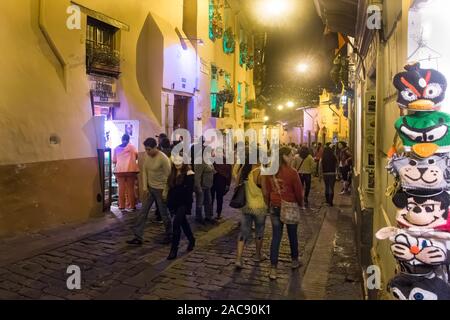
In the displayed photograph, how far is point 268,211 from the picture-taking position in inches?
269

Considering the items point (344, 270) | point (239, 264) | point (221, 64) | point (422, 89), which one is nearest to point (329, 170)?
point (344, 270)

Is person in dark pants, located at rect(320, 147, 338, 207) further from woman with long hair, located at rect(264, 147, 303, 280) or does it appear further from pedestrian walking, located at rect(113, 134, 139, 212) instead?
woman with long hair, located at rect(264, 147, 303, 280)

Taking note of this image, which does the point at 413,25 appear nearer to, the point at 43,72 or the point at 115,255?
the point at 115,255

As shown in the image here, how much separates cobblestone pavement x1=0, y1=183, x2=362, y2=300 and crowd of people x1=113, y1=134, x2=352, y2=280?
0.92 feet

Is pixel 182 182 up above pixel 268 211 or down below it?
above

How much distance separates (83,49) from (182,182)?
4814 millimetres

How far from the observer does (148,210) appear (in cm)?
803

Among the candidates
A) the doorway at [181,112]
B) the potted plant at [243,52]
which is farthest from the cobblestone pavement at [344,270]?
the potted plant at [243,52]

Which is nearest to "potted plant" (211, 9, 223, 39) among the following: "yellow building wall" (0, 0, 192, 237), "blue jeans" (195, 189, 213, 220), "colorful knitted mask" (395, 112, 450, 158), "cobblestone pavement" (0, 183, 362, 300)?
"yellow building wall" (0, 0, 192, 237)

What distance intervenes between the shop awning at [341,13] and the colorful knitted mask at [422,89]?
593 centimetres

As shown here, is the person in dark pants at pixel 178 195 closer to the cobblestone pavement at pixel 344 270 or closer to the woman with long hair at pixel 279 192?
the woman with long hair at pixel 279 192

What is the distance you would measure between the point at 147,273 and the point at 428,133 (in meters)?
4.85

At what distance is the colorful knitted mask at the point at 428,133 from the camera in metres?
2.67
